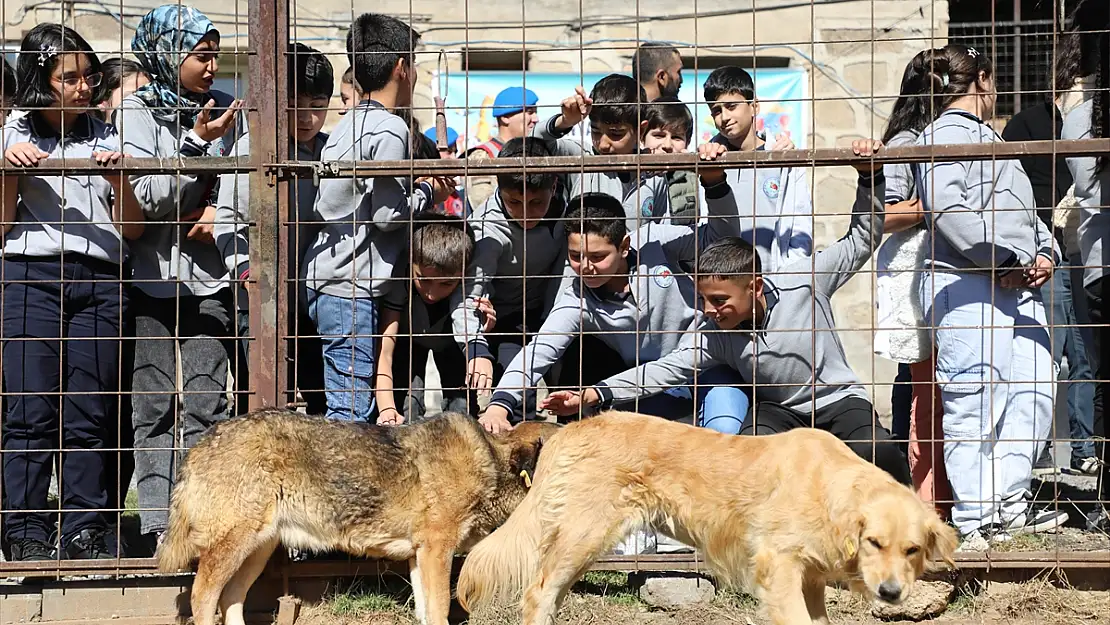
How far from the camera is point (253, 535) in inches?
205

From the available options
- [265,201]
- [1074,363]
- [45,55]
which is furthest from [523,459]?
[1074,363]

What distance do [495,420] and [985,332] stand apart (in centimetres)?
249

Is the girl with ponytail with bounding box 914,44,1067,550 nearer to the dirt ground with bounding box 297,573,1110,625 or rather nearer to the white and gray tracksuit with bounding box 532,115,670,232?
the dirt ground with bounding box 297,573,1110,625

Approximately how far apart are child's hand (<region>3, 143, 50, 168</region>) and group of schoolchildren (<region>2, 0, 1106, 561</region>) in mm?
12

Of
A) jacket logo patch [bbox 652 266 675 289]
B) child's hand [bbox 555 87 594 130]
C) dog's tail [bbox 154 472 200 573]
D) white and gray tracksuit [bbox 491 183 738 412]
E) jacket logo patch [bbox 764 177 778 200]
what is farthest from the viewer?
jacket logo patch [bbox 764 177 778 200]

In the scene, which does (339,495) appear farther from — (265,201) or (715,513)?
(715,513)

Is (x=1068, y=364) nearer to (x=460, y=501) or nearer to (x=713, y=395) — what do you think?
(x=713, y=395)

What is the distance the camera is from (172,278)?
19.9 ft

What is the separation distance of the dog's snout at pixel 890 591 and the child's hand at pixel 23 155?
4.20 m

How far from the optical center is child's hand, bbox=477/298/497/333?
6.21m

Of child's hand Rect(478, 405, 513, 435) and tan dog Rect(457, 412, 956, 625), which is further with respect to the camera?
child's hand Rect(478, 405, 513, 435)

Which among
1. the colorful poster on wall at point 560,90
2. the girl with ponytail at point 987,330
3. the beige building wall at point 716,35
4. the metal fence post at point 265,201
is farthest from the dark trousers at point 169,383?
the beige building wall at point 716,35

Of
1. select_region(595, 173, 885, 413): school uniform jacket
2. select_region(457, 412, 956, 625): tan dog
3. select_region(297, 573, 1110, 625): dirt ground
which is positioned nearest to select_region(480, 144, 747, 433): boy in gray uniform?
select_region(595, 173, 885, 413): school uniform jacket

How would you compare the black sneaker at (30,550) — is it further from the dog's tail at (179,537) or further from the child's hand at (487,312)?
the child's hand at (487,312)
